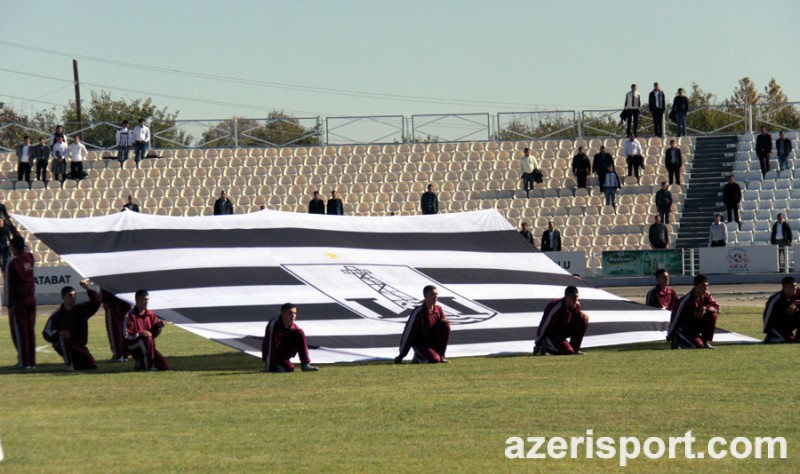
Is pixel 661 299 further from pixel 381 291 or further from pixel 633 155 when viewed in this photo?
pixel 633 155

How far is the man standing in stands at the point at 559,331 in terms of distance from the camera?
50.4 feet

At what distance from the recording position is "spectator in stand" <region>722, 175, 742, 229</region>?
33.3 meters

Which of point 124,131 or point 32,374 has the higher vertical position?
point 124,131

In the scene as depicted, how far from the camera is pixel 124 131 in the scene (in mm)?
38062

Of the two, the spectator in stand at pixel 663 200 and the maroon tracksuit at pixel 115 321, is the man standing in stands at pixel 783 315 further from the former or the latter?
the spectator in stand at pixel 663 200

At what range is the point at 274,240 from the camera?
1797 cm

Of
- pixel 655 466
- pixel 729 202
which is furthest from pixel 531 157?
pixel 655 466

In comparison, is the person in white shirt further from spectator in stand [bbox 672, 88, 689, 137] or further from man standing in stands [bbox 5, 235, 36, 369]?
man standing in stands [bbox 5, 235, 36, 369]

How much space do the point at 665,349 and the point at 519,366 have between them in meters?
2.82

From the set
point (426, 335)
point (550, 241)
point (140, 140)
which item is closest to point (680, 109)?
point (550, 241)

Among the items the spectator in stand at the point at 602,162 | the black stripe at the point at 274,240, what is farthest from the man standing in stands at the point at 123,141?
the black stripe at the point at 274,240

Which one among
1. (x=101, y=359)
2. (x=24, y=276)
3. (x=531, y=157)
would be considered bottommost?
(x=101, y=359)

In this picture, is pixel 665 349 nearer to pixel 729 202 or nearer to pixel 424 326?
pixel 424 326

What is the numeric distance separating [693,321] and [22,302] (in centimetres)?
856
